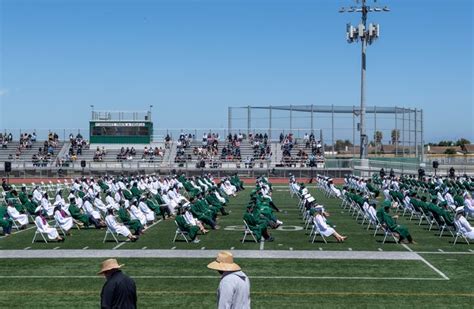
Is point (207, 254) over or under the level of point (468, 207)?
under

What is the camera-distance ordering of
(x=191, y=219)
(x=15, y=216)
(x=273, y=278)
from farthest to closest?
1. (x=15, y=216)
2. (x=191, y=219)
3. (x=273, y=278)

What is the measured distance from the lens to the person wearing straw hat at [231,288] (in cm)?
729

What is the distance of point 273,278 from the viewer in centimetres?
1543

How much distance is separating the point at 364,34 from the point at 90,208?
35.1 m

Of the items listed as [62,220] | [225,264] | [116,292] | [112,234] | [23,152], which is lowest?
[112,234]

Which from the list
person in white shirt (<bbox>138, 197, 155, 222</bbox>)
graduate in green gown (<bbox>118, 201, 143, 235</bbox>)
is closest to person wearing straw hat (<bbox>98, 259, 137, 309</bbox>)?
graduate in green gown (<bbox>118, 201, 143, 235</bbox>)

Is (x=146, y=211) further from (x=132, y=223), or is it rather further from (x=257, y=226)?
(x=257, y=226)

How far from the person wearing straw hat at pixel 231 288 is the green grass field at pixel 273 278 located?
5672mm

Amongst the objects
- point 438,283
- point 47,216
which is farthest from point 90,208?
point 438,283

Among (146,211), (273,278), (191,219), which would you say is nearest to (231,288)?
(273,278)

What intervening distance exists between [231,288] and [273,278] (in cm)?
827

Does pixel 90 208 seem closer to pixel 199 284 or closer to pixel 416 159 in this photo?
pixel 199 284

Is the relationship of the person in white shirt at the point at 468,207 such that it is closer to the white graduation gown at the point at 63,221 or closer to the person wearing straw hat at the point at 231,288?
the white graduation gown at the point at 63,221

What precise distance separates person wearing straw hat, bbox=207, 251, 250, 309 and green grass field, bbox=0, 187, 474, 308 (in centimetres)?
567
